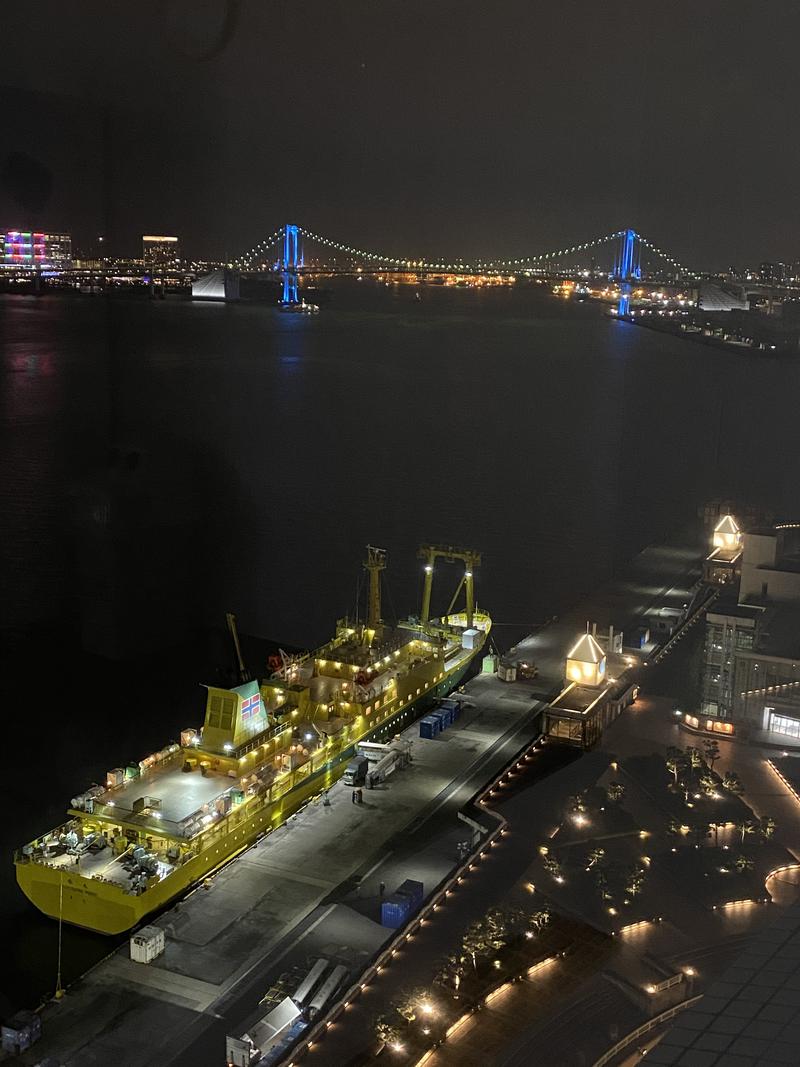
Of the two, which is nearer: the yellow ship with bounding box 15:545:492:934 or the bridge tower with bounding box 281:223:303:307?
the yellow ship with bounding box 15:545:492:934

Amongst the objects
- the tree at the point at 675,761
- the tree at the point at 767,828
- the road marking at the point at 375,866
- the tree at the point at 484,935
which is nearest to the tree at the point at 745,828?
the tree at the point at 767,828

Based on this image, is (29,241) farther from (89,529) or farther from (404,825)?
(404,825)

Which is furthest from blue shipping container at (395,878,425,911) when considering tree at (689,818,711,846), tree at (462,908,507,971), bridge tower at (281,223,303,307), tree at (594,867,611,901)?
bridge tower at (281,223,303,307)

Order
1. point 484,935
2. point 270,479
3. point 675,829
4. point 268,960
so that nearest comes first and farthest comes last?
point 484,935 → point 268,960 → point 675,829 → point 270,479

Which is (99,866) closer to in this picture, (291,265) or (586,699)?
(586,699)

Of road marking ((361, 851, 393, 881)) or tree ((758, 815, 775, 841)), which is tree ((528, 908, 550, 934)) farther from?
tree ((758, 815, 775, 841))

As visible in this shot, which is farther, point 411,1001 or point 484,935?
point 484,935

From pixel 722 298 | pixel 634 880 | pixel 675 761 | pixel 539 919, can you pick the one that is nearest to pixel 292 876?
pixel 539 919

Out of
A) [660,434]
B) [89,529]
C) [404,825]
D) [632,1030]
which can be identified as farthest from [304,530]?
[632,1030]
